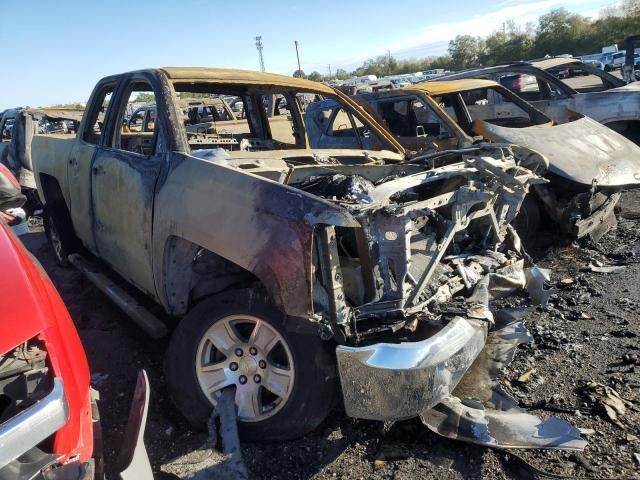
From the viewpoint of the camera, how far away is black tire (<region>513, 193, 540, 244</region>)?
5.12 m

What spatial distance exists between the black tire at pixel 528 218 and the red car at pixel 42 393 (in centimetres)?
426

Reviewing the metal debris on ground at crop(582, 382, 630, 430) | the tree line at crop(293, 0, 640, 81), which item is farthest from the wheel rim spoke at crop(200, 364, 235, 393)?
the tree line at crop(293, 0, 640, 81)

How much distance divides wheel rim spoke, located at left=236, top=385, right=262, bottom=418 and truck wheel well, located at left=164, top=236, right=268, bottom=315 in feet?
1.92

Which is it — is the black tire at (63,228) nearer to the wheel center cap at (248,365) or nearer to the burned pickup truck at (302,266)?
the burned pickup truck at (302,266)

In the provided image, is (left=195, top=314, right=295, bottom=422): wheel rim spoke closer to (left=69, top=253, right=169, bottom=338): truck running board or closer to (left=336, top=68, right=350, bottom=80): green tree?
(left=69, top=253, right=169, bottom=338): truck running board

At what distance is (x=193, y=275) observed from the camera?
3.02m

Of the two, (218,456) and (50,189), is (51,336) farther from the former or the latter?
(50,189)

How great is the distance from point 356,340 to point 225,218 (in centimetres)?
89

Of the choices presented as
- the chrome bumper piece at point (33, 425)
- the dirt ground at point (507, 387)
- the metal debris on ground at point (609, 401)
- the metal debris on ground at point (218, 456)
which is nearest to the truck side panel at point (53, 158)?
the dirt ground at point (507, 387)

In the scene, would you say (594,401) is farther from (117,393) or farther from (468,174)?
(117,393)

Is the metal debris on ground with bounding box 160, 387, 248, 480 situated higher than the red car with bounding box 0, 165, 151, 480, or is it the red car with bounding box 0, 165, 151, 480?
the red car with bounding box 0, 165, 151, 480

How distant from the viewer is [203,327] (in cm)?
270

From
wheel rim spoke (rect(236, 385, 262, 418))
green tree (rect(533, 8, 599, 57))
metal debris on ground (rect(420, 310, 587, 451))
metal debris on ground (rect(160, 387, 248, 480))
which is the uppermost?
green tree (rect(533, 8, 599, 57))

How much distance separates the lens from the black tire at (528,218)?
16.8ft
